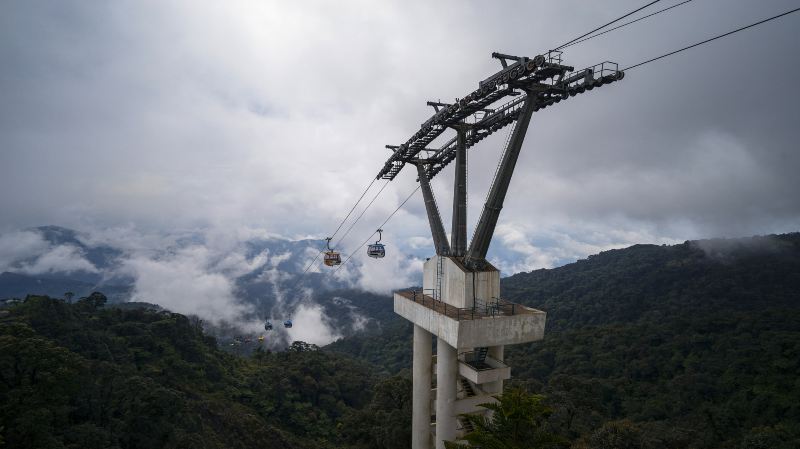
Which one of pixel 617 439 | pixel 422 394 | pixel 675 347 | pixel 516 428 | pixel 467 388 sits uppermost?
pixel 516 428

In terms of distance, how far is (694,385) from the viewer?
5369cm

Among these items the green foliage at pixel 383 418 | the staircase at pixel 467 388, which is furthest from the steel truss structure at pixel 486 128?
the green foliage at pixel 383 418

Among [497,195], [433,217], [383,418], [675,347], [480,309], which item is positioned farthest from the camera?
[675,347]

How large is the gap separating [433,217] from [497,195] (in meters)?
5.58

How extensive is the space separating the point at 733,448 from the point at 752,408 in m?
22.9

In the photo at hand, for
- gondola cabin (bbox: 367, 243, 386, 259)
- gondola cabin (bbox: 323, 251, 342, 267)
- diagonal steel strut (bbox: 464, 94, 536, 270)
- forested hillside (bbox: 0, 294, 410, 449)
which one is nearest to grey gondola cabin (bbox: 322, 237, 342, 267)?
A: gondola cabin (bbox: 323, 251, 342, 267)

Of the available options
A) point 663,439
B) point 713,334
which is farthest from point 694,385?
point 663,439

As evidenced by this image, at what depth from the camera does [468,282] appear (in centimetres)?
1619

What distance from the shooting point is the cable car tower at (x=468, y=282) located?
14469 mm

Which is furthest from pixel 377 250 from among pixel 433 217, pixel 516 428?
pixel 516 428

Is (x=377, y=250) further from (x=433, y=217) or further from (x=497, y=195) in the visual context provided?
(x=497, y=195)

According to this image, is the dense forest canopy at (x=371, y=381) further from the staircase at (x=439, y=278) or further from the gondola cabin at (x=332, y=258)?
the gondola cabin at (x=332, y=258)

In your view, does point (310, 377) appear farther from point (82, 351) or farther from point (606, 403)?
point (606, 403)

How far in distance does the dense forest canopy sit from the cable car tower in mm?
2666
